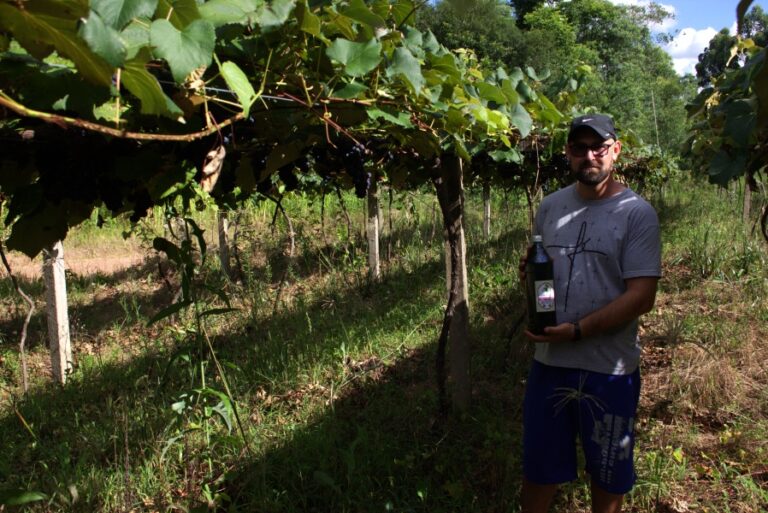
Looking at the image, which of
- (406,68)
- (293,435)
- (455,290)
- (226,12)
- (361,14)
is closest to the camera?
(226,12)

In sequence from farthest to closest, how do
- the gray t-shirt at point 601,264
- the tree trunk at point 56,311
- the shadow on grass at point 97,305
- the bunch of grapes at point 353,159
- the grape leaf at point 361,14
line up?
1. the shadow on grass at point 97,305
2. the tree trunk at point 56,311
3. the bunch of grapes at point 353,159
4. the gray t-shirt at point 601,264
5. the grape leaf at point 361,14

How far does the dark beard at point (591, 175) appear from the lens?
171 cm

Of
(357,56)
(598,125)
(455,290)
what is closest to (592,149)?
Result: (598,125)

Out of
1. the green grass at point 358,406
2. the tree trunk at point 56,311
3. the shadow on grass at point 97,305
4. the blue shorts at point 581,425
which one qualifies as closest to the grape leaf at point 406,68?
the blue shorts at point 581,425

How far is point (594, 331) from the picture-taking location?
1.67 metres

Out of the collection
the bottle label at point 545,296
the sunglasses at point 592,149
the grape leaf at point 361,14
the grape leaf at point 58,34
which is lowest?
the bottle label at point 545,296

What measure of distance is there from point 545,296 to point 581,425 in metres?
0.39

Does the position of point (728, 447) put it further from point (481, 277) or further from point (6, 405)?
point (6, 405)

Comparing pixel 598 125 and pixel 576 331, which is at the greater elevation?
pixel 598 125

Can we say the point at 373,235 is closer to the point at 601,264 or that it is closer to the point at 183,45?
the point at 601,264

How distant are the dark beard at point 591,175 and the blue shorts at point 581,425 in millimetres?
549

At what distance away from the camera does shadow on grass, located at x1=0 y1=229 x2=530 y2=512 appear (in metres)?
2.47

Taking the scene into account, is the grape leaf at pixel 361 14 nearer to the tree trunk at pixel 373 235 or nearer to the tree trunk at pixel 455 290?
the tree trunk at pixel 455 290

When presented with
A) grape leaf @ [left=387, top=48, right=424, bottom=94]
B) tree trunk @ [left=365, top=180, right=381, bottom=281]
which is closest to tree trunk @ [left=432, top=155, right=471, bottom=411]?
grape leaf @ [left=387, top=48, right=424, bottom=94]
